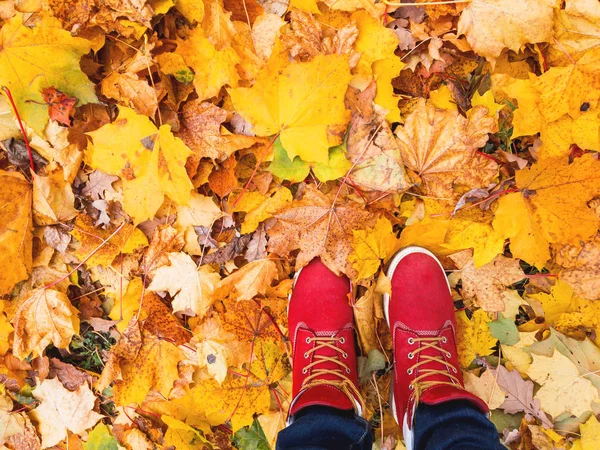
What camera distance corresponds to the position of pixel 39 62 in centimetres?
118

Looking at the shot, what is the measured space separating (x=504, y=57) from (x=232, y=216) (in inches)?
40.2

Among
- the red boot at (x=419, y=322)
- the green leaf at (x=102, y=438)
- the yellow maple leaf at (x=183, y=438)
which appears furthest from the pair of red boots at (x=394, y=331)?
the green leaf at (x=102, y=438)

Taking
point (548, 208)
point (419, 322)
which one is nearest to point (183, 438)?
point (419, 322)

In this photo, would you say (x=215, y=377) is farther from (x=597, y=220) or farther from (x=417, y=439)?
(x=597, y=220)

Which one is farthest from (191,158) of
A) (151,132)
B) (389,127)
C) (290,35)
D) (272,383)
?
(272,383)

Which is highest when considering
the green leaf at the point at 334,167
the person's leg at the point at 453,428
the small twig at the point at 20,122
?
the small twig at the point at 20,122

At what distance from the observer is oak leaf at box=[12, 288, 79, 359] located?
4.71ft

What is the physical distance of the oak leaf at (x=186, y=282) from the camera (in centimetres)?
141

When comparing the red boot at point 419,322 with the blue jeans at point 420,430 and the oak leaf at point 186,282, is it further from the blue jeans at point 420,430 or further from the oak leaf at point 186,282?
the oak leaf at point 186,282

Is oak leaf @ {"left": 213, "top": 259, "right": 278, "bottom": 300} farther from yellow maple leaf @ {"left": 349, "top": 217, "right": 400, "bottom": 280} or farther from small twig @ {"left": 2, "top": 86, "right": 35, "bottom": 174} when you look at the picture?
small twig @ {"left": 2, "top": 86, "right": 35, "bottom": 174}

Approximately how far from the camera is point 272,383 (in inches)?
59.4

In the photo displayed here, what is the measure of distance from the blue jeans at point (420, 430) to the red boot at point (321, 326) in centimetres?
16

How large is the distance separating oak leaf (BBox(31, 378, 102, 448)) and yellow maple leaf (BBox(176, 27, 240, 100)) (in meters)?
1.23

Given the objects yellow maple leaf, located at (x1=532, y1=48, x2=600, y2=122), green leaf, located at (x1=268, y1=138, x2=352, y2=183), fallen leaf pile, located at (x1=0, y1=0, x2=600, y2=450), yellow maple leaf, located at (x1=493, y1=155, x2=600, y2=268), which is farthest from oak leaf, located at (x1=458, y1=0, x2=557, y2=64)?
green leaf, located at (x1=268, y1=138, x2=352, y2=183)
